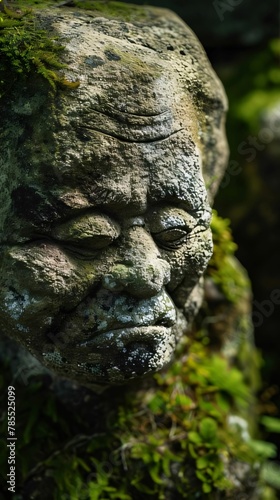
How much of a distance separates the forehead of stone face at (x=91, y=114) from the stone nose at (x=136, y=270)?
0.18 m

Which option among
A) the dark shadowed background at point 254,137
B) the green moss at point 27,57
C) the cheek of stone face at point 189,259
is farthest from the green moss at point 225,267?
the green moss at point 27,57

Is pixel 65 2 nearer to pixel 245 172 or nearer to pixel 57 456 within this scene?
pixel 57 456

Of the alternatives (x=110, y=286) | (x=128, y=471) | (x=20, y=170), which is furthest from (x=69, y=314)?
(x=128, y=471)

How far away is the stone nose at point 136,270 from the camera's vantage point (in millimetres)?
1662

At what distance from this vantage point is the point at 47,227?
1603mm

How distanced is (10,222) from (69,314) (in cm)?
29

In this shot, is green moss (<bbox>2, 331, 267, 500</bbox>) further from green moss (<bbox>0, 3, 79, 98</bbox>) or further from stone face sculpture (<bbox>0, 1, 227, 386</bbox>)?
green moss (<bbox>0, 3, 79, 98</bbox>)

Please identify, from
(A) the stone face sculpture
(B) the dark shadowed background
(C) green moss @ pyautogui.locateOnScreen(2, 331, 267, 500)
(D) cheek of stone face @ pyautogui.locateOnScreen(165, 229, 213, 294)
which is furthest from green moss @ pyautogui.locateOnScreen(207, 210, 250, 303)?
(B) the dark shadowed background

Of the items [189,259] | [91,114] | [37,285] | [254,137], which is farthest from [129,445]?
[254,137]

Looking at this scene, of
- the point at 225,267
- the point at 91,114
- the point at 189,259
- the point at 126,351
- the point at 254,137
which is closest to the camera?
the point at 91,114

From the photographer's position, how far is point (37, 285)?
1.60m

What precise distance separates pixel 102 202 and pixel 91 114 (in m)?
0.22

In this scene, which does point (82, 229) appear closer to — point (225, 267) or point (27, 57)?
point (27, 57)

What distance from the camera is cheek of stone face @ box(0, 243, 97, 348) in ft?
5.23
